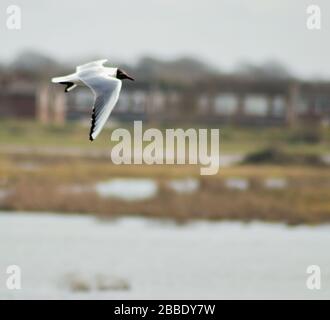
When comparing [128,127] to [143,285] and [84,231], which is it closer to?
[84,231]

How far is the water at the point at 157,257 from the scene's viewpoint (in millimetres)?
16234

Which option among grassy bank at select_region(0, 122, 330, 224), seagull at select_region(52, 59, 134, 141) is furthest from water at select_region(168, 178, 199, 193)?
seagull at select_region(52, 59, 134, 141)

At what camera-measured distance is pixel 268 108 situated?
37938mm

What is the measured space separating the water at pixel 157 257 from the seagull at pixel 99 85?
18.9ft

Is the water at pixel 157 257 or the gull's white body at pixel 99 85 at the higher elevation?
→ the gull's white body at pixel 99 85

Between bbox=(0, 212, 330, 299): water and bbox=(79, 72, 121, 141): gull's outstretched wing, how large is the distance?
5.99m

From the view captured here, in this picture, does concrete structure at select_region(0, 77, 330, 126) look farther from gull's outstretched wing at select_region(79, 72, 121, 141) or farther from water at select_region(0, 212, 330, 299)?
gull's outstretched wing at select_region(79, 72, 121, 141)

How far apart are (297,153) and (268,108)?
8.02 metres

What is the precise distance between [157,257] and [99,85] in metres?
9.56

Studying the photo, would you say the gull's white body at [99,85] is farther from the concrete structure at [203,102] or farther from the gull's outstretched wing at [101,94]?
the concrete structure at [203,102]

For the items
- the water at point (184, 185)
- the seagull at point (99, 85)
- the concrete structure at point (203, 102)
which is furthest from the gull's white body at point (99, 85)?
the concrete structure at point (203, 102)

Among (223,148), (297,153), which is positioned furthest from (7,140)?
(297,153)

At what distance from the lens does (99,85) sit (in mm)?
9617

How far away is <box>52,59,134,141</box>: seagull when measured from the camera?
8.96 m
